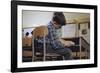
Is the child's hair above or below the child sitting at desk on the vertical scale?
above

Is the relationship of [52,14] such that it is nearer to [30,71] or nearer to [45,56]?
[45,56]

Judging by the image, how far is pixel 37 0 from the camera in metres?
1.78

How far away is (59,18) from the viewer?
184 cm

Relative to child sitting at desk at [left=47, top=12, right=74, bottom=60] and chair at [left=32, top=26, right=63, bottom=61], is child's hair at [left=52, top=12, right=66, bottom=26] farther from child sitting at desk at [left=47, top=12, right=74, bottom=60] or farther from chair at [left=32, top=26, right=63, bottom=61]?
chair at [left=32, top=26, right=63, bottom=61]

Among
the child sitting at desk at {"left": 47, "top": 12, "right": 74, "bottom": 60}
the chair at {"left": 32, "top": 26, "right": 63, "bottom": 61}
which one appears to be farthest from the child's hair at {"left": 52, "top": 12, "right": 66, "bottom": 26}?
the chair at {"left": 32, "top": 26, "right": 63, "bottom": 61}

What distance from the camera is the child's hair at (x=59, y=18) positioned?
1.82 meters

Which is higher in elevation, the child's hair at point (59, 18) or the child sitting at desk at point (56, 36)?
the child's hair at point (59, 18)

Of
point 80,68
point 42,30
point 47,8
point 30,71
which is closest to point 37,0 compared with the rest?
point 47,8

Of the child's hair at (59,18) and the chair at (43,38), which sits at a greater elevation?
the child's hair at (59,18)

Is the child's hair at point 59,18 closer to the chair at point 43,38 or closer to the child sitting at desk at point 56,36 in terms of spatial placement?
the child sitting at desk at point 56,36

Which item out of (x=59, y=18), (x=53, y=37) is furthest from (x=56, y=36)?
(x=59, y=18)

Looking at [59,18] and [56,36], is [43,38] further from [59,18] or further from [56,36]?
[59,18]

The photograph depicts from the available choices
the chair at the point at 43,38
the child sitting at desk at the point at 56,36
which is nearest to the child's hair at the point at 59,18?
the child sitting at desk at the point at 56,36

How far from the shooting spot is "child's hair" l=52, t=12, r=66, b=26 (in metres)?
1.82
